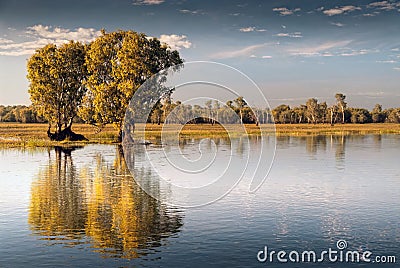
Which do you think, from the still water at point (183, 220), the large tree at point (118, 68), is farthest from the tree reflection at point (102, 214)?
the large tree at point (118, 68)

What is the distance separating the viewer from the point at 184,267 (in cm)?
1895

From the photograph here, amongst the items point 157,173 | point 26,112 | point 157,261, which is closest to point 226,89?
point 157,261

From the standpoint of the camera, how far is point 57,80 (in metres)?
86.9

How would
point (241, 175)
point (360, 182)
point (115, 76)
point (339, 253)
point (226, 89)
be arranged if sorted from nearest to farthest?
point (339, 253)
point (226, 89)
point (360, 182)
point (241, 175)
point (115, 76)

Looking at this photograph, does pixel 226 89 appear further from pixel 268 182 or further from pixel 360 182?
pixel 360 182

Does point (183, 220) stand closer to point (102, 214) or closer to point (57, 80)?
point (102, 214)

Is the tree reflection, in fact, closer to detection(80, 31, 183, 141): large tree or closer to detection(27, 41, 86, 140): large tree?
detection(80, 31, 183, 141): large tree

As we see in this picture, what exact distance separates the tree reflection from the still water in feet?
0.17

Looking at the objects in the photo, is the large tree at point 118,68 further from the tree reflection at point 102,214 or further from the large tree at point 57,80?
the tree reflection at point 102,214

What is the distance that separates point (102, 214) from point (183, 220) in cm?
465

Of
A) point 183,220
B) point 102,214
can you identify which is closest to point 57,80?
point 102,214

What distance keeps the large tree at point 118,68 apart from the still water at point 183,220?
3607cm

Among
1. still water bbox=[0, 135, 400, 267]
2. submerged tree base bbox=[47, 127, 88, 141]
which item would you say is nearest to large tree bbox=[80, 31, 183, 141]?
submerged tree base bbox=[47, 127, 88, 141]

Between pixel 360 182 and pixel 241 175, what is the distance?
413 inches
